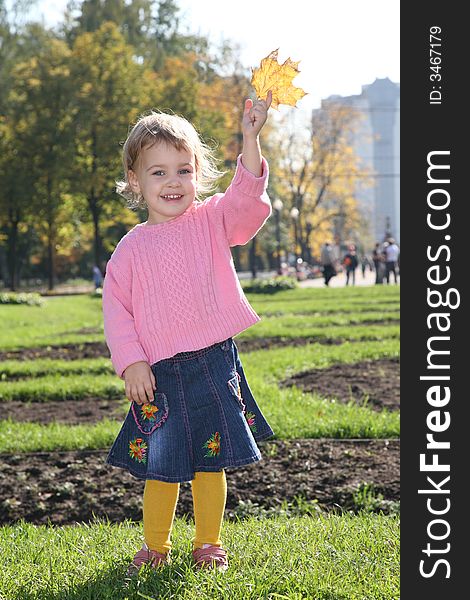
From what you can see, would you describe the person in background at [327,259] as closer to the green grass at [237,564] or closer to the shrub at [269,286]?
the shrub at [269,286]

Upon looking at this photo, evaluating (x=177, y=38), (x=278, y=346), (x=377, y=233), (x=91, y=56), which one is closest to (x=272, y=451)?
(x=278, y=346)

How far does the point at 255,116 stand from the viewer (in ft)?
10.1

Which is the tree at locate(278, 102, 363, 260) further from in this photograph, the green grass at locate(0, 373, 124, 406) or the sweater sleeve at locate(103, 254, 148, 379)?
the sweater sleeve at locate(103, 254, 148, 379)

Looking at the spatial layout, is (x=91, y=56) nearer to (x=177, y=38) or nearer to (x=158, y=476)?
(x=177, y=38)

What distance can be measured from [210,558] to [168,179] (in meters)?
1.30

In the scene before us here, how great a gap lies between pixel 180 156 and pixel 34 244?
53523 mm

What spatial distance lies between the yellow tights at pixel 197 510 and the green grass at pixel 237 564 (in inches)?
3.5

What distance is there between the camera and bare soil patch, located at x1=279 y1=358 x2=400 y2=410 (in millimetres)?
7078

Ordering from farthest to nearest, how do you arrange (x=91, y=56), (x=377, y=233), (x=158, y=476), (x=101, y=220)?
(x=377, y=233) < (x=101, y=220) < (x=91, y=56) < (x=158, y=476)

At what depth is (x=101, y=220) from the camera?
43156 millimetres

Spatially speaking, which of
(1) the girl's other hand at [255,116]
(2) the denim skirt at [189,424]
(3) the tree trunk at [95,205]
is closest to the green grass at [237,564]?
(2) the denim skirt at [189,424]

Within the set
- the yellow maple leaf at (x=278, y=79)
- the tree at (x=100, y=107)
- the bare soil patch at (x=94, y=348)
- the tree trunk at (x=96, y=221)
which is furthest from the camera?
the tree at (x=100, y=107)

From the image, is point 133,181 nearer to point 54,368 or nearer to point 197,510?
point 197,510

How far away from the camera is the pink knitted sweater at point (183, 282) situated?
10.7 feet
